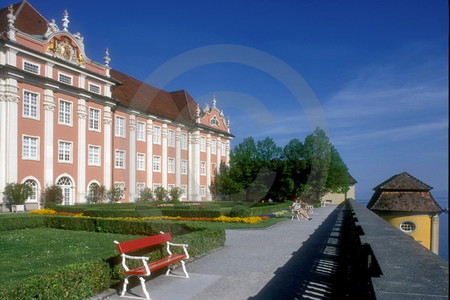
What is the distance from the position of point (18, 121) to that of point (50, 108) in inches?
120

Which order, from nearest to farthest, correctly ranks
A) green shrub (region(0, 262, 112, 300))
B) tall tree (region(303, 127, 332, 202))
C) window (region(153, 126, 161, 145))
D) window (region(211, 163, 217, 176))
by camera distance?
green shrub (region(0, 262, 112, 300)), window (region(153, 126, 161, 145)), tall tree (region(303, 127, 332, 202)), window (region(211, 163, 217, 176))

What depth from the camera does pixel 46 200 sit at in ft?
99.8

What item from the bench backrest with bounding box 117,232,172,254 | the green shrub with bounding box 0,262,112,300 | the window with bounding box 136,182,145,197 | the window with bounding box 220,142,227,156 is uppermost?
the window with bounding box 220,142,227,156

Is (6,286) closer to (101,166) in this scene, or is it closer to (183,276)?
(183,276)

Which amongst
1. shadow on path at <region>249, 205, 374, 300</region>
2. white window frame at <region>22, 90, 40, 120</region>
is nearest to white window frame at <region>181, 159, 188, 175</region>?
white window frame at <region>22, 90, 40, 120</region>

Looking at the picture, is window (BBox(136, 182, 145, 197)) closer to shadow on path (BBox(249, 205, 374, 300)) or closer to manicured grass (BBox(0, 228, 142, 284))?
manicured grass (BBox(0, 228, 142, 284))

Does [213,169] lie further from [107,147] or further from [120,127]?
[107,147]

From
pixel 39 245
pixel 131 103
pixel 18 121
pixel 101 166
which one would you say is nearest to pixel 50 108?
pixel 18 121

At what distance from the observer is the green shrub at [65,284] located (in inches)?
232

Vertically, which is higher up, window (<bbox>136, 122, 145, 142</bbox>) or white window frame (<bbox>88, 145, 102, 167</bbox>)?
window (<bbox>136, 122, 145, 142</bbox>)

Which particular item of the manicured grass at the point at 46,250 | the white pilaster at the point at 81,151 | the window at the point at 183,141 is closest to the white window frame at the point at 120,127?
the white pilaster at the point at 81,151

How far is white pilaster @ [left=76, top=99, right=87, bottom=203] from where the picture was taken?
113 ft

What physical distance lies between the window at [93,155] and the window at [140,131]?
6532mm

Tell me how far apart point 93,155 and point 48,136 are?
5.44 metres
